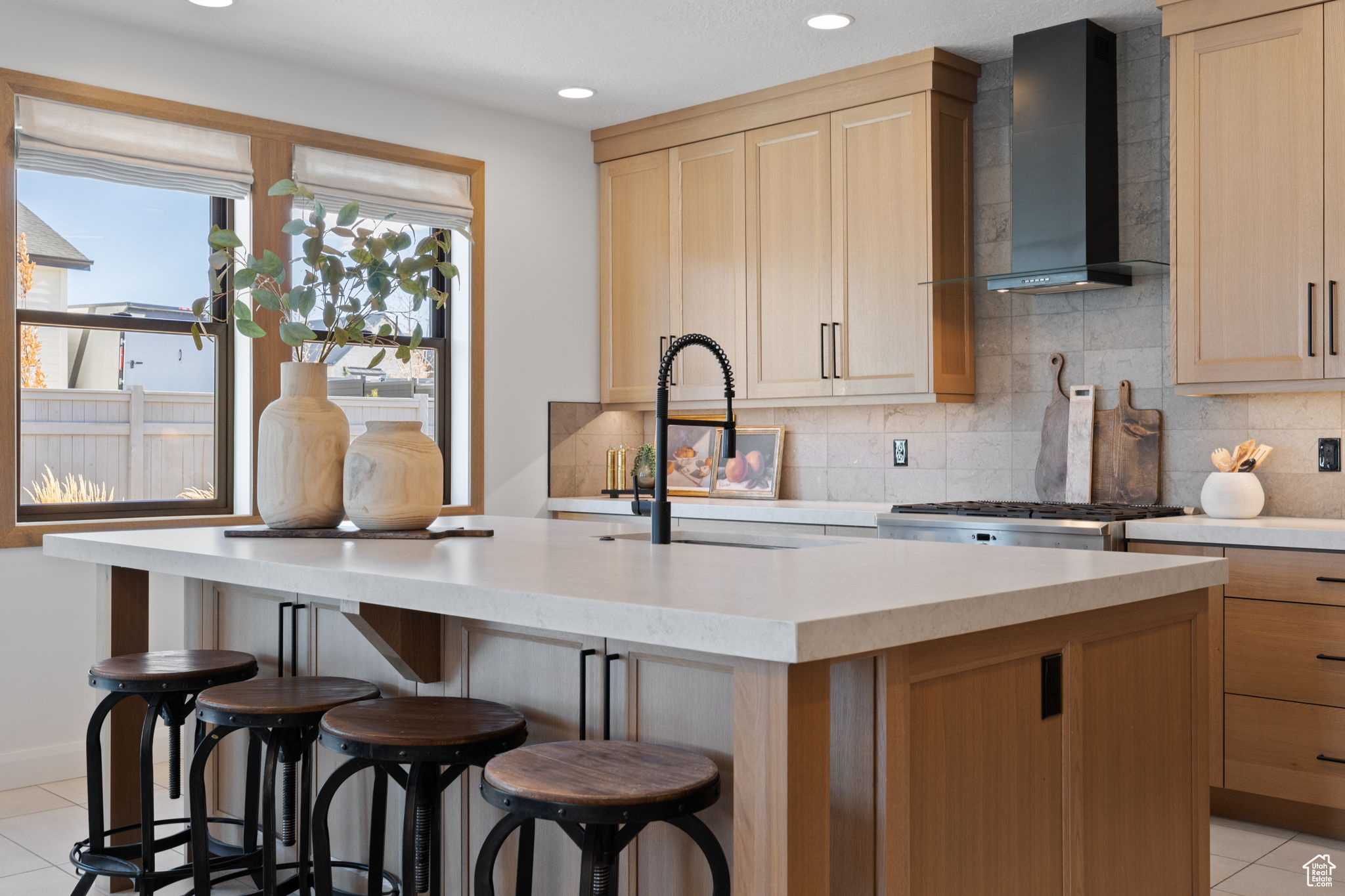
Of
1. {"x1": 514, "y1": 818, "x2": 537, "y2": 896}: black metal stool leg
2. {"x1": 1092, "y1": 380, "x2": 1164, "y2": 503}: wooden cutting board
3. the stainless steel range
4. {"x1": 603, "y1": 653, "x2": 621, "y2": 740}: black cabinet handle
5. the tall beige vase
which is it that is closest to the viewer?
{"x1": 514, "y1": 818, "x2": 537, "y2": 896}: black metal stool leg

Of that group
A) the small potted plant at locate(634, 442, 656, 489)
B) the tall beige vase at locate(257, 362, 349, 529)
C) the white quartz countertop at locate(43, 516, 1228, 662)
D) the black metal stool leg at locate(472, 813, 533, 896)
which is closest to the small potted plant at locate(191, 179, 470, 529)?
the tall beige vase at locate(257, 362, 349, 529)

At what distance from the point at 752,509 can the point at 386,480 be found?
85.0 inches

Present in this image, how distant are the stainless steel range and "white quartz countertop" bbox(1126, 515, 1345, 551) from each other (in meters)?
0.09

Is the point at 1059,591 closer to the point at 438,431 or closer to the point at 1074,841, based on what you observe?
the point at 1074,841

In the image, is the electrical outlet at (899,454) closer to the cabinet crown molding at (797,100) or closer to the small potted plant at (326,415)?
the cabinet crown molding at (797,100)

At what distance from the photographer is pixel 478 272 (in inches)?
203

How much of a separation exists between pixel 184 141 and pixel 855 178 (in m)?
2.56

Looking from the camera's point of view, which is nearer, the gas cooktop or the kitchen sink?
the kitchen sink

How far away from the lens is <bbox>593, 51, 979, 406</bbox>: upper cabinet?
A: 450 cm

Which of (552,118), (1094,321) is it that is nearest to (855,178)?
(1094,321)

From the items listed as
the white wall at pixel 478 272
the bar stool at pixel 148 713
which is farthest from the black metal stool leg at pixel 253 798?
the white wall at pixel 478 272

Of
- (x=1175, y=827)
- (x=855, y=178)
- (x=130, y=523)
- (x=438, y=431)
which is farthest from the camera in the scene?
(x=438, y=431)

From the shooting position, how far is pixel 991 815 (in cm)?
178

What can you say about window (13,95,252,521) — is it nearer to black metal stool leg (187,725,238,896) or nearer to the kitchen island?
the kitchen island
